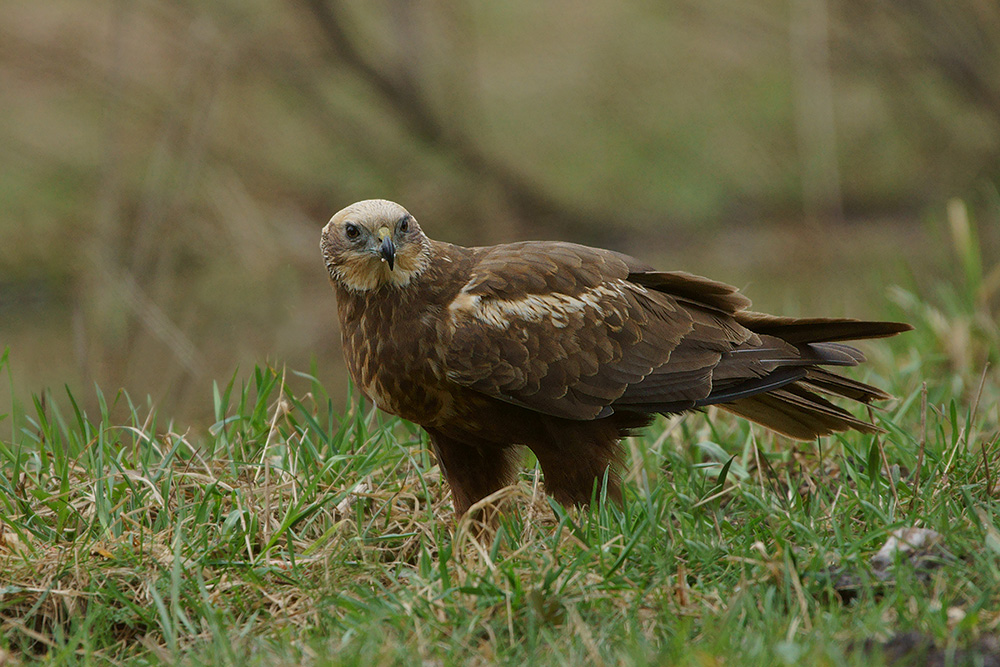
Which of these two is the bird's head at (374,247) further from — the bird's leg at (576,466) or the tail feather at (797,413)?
the tail feather at (797,413)

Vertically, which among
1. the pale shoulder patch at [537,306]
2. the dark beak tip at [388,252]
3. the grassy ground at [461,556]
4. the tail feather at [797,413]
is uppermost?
the dark beak tip at [388,252]

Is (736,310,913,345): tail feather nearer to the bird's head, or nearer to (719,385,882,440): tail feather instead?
(719,385,882,440): tail feather

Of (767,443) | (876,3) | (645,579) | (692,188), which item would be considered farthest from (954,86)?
(645,579)

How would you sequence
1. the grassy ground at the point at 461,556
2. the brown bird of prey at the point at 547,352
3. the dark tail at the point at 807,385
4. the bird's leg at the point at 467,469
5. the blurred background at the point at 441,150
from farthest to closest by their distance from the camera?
the blurred background at the point at 441,150 → the dark tail at the point at 807,385 → the bird's leg at the point at 467,469 → the brown bird of prey at the point at 547,352 → the grassy ground at the point at 461,556

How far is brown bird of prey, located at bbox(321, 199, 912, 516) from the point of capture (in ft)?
11.4

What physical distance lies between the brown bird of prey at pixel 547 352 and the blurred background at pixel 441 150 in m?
2.65

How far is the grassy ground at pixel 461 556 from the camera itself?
8.55 ft

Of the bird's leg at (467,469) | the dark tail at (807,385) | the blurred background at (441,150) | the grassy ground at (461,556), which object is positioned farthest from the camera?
the blurred background at (441,150)

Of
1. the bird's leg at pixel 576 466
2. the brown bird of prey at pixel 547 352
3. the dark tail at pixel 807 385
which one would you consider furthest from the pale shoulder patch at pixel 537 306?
the dark tail at pixel 807 385

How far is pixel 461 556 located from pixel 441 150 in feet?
30.8

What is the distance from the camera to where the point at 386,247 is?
138 inches

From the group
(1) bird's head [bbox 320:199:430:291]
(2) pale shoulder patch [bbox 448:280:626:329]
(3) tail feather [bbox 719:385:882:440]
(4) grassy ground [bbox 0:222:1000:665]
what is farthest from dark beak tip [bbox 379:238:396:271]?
(3) tail feather [bbox 719:385:882:440]

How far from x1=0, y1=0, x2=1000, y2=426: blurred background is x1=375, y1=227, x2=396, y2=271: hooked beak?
2.84 m

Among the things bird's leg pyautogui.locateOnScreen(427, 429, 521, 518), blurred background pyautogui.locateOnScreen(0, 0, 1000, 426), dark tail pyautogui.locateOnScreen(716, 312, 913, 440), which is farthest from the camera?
blurred background pyautogui.locateOnScreen(0, 0, 1000, 426)
